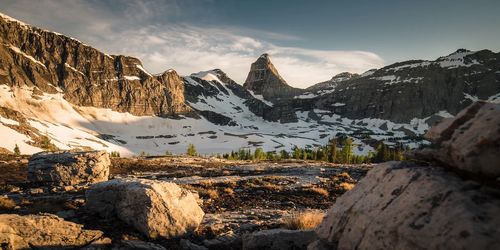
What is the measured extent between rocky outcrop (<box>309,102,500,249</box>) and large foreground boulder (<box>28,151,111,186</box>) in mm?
19687

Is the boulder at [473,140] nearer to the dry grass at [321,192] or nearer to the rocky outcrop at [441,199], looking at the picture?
the rocky outcrop at [441,199]

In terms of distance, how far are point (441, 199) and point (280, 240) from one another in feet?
15.9

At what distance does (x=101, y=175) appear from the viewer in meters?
23.1

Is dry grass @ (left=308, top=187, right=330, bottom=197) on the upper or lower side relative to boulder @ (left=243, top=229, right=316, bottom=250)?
lower

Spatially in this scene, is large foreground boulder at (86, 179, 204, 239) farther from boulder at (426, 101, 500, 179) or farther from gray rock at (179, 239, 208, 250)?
boulder at (426, 101, 500, 179)

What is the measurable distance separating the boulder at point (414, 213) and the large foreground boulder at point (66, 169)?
63.0ft

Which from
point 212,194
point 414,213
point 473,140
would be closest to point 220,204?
point 212,194

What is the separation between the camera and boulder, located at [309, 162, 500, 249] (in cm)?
482

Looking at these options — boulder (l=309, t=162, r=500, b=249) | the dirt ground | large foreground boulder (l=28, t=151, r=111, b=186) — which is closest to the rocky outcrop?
boulder (l=309, t=162, r=500, b=249)

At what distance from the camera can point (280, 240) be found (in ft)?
30.4

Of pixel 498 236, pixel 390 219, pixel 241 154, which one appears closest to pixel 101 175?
pixel 390 219

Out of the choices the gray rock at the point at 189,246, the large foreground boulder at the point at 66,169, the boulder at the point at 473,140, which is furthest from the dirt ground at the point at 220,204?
the boulder at the point at 473,140

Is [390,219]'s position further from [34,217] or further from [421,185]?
[34,217]

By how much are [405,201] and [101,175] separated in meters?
21.7
